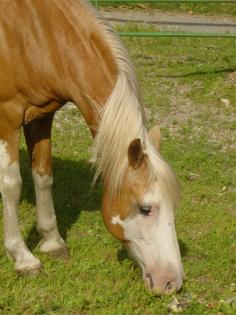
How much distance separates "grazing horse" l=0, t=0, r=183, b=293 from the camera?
3.69 meters

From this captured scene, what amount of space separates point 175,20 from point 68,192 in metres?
7.91

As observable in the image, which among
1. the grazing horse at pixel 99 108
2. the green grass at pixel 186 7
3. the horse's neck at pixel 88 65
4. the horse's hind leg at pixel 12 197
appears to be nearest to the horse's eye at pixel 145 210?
the grazing horse at pixel 99 108

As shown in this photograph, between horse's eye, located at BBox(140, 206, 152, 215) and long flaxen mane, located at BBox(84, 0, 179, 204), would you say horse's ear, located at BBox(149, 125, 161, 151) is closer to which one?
long flaxen mane, located at BBox(84, 0, 179, 204)

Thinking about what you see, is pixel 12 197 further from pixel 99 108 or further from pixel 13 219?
pixel 99 108

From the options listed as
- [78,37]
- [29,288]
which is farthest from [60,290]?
[78,37]

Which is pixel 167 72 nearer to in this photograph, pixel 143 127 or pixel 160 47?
pixel 160 47

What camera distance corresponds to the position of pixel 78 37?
3951mm

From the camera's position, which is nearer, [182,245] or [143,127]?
[143,127]

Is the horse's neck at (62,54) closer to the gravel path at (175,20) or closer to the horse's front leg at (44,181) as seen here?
the horse's front leg at (44,181)

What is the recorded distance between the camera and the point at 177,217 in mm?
5355

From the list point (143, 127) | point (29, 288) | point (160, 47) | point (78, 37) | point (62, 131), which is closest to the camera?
point (143, 127)

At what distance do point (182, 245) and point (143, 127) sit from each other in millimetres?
1449

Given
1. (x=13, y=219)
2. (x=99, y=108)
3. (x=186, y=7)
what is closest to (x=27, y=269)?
(x=13, y=219)

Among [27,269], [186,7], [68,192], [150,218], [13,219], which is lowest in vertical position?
[186,7]
